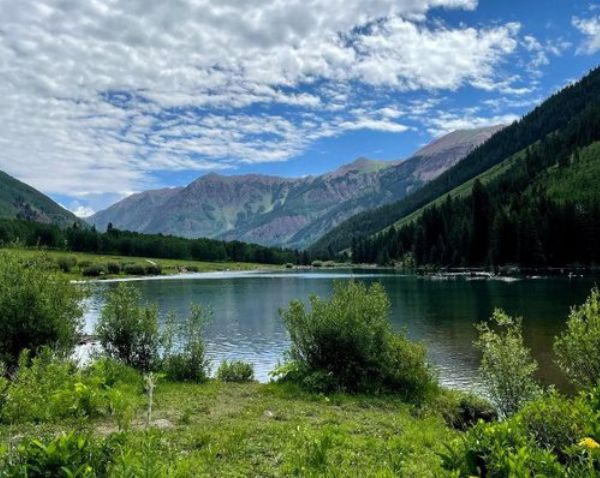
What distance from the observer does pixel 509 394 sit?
951 inches

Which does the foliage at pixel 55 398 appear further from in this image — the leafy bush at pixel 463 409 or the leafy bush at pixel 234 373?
the leafy bush at pixel 463 409

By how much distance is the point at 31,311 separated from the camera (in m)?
28.1

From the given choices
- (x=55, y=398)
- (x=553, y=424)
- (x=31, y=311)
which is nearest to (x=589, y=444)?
(x=553, y=424)

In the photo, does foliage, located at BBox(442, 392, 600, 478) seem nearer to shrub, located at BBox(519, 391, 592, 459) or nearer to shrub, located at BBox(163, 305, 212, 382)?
shrub, located at BBox(519, 391, 592, 459)

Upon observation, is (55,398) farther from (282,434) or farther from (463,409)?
(463,409)

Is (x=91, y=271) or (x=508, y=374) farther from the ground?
(x=508, y=374)

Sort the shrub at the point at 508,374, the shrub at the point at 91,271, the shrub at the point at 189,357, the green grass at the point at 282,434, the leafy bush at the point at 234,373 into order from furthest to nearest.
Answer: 1. the shrub at the point at 91,271
2. the leafy bush at the point at 234,373
3. the shrub at the point at 189,357
4. the shrub at the point at 508,374
5. the green grass at the point at 282,434

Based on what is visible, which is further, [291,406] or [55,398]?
[291,406]

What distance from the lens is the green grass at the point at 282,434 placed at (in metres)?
13.5

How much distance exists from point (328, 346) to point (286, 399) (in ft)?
14.3

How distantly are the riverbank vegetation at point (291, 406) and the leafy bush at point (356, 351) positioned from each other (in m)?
0.08

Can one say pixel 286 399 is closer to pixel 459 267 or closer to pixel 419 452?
pixel 419 452

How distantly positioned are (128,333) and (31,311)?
563 centimetres

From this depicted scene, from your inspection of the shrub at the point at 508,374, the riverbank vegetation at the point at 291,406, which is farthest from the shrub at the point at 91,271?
the shrub at the point at 508,374
